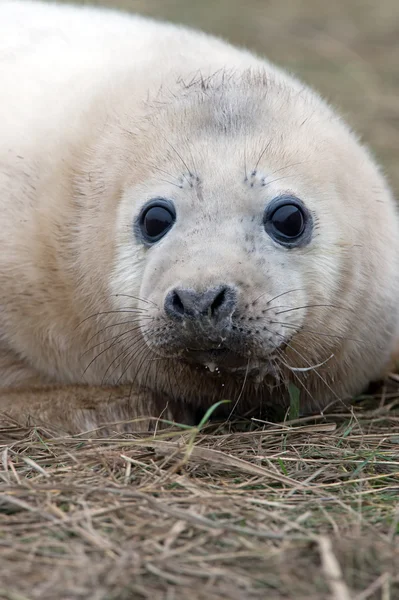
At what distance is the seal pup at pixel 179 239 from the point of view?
3.26m

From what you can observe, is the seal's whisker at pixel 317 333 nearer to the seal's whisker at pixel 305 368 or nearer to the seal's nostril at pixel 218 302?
the seal's whisker at pixel 305 368

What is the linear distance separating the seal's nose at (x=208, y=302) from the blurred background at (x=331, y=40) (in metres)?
4.27

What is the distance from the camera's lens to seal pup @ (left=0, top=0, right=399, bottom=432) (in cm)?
326

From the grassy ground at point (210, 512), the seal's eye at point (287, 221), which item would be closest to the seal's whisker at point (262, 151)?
the seal's eye at point (287, 221)

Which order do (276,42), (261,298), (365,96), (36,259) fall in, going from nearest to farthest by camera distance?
(261,298) < (36,259) < (365,96) < (276,42)

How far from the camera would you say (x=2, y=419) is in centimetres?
372

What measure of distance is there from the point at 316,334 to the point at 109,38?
1.82 metres

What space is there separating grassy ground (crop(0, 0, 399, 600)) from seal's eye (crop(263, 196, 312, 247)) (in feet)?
2.35

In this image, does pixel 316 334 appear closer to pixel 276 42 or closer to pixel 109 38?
pixel 109 38

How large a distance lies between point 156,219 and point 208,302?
1.91 feet

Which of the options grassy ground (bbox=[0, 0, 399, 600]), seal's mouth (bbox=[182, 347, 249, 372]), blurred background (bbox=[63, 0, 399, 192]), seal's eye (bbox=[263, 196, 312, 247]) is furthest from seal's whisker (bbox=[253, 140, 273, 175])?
blurred background (bbox=[63, 0, 399, 192])

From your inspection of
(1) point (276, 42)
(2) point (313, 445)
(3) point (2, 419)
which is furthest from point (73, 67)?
(1) point (276, 42)

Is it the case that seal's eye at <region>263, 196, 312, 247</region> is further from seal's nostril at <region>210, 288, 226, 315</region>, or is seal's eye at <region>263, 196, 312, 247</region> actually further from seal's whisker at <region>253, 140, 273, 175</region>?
seal's nostril at <region>210, 288, 226, 315</region>

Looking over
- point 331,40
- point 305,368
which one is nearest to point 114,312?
point 305,368
